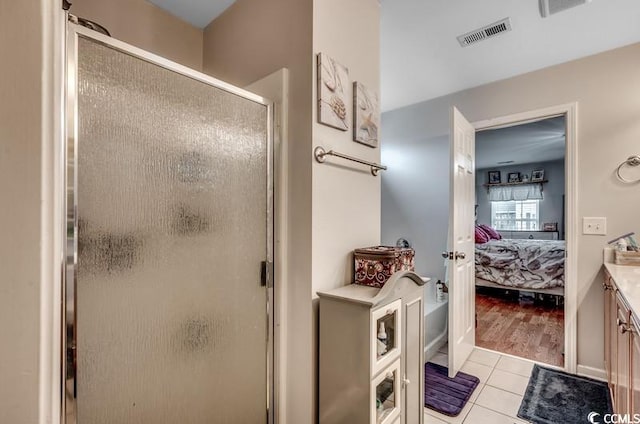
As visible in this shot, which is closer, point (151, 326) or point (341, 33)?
point (151, 326)

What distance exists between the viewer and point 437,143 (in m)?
3.18

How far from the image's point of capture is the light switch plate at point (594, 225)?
2223mm

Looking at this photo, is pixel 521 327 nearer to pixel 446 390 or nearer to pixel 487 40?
pixel 446 390

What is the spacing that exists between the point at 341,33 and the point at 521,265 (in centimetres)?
400

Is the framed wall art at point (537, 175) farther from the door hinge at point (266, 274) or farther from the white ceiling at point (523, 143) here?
the door hinge at point (266, 274)

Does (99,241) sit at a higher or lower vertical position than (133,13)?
lower

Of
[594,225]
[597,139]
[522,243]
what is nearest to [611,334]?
[594,225]

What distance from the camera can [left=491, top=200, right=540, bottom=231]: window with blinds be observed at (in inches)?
281

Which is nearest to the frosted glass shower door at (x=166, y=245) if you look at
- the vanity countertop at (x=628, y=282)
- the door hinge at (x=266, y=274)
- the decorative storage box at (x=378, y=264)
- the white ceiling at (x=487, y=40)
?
the door hinge at (x=266, y=274)

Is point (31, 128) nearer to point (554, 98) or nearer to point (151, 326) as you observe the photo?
point (151, 326)

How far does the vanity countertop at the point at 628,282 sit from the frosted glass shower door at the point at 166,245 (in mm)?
1446

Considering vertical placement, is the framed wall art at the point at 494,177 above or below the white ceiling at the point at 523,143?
below

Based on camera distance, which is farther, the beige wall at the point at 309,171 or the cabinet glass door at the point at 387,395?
the beige wall at the point at 309,171

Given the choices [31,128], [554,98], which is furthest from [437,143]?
[31,128]
